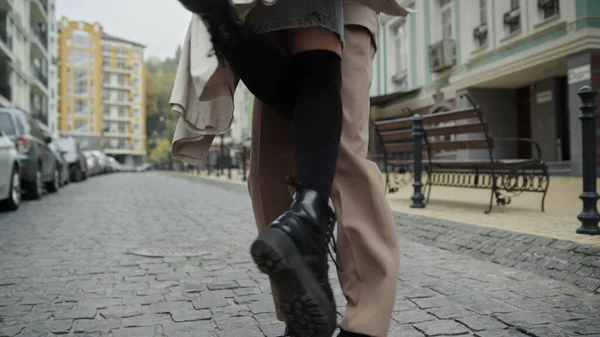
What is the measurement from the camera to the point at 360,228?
151cm

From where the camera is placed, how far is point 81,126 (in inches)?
3639

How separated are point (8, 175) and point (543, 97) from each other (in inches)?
562

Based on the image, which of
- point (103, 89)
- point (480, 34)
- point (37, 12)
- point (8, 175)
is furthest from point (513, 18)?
point (103, 89)

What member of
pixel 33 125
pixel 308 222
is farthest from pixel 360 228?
pixel 33 125

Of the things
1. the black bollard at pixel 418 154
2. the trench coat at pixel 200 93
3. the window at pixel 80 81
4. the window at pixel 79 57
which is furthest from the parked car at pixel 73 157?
A: the window at pixel 79 57

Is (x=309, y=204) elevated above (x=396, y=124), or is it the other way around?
(x=396, y=124)

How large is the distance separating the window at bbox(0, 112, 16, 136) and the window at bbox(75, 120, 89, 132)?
87614mm

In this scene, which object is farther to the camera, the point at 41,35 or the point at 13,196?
the point at 41,35

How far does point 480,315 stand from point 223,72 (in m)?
1.59

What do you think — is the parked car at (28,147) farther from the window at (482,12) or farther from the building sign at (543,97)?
the building sign at (543,97)

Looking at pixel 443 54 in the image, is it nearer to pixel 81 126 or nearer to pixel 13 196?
pixel 13 196

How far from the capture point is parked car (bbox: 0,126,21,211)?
310 inches

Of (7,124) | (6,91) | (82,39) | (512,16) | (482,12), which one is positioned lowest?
(7,124)

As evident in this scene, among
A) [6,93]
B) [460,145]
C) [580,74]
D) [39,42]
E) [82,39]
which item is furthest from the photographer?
[82,39]
